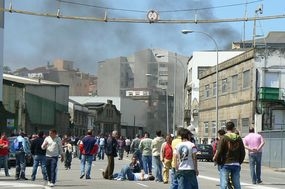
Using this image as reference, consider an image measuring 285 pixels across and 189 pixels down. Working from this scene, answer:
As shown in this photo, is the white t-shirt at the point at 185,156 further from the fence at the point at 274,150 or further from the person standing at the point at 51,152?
the fence at the point at 274,150

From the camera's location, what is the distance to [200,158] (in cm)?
4962

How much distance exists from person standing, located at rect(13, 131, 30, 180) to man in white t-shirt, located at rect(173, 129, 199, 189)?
1115cm

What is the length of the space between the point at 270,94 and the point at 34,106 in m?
36.4

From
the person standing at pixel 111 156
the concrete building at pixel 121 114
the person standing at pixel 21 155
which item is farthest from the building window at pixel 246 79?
the concrete building at pixel 121 114

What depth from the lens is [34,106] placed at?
259 ft

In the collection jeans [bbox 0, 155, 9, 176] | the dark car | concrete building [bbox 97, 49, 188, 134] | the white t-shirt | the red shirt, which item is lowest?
the dark car

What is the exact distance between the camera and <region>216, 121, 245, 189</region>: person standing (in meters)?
14.1

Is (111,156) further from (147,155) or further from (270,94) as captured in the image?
(270,94)

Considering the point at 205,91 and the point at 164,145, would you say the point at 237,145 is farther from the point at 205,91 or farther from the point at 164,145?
the point at 205,91

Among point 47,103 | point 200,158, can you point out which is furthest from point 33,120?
point 200,158

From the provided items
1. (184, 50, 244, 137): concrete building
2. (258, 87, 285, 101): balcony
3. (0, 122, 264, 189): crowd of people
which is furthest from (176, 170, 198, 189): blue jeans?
(184, 50, 244, 137): concrete building

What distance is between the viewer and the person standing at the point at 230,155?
556 inches

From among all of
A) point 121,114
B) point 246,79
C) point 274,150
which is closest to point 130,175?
point 274,150

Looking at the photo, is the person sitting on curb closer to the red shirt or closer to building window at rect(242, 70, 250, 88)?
the red shirt
